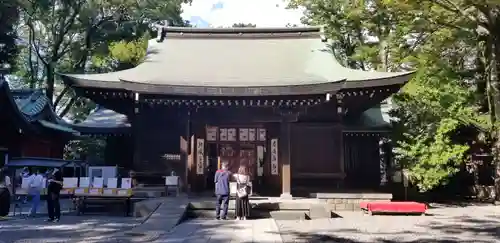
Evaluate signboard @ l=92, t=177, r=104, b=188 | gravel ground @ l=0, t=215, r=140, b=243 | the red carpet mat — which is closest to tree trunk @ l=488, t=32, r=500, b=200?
the red carpet mat

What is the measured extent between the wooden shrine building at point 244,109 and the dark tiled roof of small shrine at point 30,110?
575 centimetres

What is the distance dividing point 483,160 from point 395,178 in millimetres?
4487

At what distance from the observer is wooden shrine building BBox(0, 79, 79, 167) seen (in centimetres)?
2009

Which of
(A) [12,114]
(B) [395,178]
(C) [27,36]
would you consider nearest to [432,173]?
(B) [395,178]

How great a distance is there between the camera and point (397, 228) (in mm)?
11172

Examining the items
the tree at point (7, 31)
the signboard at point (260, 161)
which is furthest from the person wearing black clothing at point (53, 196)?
the tree at point (7, 31)

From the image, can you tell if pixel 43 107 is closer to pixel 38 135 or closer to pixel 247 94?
pixel 38 135

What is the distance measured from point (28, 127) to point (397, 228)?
16936mm

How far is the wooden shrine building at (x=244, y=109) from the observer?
48.9 feet

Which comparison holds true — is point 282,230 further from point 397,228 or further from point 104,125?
point 104,125

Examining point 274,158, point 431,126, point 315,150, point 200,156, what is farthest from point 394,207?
point 200,156

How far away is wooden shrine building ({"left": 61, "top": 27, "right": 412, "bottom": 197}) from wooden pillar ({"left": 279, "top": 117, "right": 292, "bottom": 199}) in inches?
1.3

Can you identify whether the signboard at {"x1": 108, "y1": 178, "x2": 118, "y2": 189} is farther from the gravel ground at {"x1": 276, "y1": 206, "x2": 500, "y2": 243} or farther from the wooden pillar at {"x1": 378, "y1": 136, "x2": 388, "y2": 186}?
the wooden pillar at {"x1": 378, "y1": 136, "x2": 388, "y2": 186}

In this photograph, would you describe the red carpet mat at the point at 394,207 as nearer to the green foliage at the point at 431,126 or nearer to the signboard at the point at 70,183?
the green foliage at the point at 431,126
